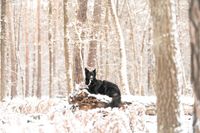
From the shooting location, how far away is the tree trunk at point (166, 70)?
6.12 m

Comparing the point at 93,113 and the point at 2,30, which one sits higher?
the point at 2,30

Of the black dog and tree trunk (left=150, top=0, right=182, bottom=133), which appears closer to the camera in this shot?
tree trunk (left=150, top=0, right=182, bottom=133)

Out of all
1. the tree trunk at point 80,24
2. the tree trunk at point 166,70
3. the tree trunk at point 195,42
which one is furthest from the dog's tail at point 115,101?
the tree trunk at point 195,42

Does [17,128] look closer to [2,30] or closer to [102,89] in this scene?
[102,89]

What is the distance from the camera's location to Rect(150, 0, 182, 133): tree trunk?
6125 millimetres

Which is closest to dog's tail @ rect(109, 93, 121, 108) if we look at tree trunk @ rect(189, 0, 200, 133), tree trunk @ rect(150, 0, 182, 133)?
tree trunk @ rect(150, 0, 182, 133)

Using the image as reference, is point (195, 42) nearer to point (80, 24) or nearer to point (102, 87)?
point (102, 87)

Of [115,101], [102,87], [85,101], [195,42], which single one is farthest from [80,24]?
[195,42]

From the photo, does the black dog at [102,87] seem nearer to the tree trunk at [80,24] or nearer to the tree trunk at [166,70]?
the tree trunk at [80,24]

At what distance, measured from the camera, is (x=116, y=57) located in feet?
129

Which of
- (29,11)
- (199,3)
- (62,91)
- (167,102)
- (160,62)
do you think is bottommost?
(62,91)

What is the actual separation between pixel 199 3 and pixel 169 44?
346 cm

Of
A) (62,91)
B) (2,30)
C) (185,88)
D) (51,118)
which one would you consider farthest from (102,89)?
(62,91)

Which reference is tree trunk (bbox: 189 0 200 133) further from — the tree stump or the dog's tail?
the dog's tail
